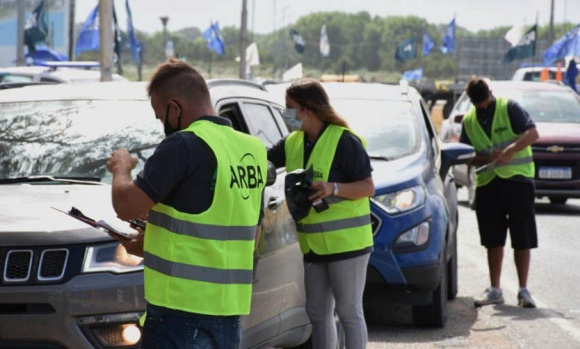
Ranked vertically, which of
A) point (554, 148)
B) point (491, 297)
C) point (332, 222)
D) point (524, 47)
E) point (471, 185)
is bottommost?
point (471, 185)

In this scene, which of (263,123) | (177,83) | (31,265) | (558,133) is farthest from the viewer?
(558,133)

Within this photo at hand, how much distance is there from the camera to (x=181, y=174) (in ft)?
14.6

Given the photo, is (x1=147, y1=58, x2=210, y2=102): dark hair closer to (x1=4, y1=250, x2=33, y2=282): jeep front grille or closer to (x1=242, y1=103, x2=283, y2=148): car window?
(x1=4, y1=250, x2=33, y2=282): jeep front grille

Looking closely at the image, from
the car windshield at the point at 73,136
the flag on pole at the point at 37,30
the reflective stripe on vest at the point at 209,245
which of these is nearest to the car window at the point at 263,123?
the car windshield at the point at 73,136

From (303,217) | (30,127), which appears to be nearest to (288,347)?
(303,217)

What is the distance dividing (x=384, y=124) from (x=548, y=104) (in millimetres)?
9525

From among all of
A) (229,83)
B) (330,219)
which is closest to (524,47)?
(229,83)

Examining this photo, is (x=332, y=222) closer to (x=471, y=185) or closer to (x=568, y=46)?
(x=471, y=185)

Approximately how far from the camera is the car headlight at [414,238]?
9.39 metres

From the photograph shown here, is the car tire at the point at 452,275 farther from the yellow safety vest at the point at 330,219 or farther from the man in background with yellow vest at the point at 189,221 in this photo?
the man in background with yellow vest at the point at 189,221

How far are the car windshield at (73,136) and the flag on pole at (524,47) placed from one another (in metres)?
43.4

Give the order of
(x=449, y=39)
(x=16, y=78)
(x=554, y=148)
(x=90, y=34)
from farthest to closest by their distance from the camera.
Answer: (x=449, y=39)
(x=90, y=34)
(x=16, y=78)
(x=554, y=148)

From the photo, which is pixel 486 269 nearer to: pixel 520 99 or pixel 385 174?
pixel 385 174

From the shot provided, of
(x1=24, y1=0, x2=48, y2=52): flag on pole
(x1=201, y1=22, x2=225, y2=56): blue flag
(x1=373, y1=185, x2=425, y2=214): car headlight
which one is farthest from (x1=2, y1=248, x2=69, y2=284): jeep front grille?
(x1=201, y1=22, x2=225, y2=56): blue flag
